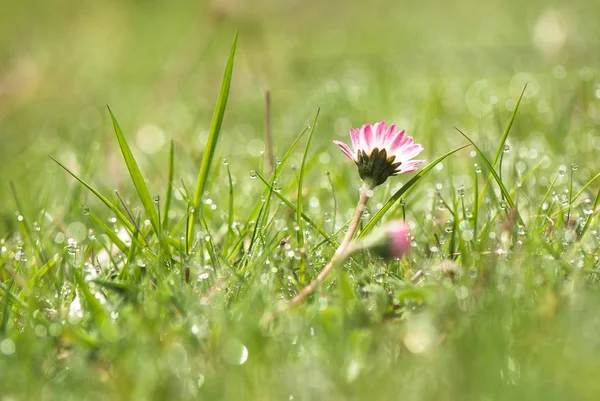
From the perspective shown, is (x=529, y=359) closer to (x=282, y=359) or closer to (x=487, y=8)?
(x=282, y=359)

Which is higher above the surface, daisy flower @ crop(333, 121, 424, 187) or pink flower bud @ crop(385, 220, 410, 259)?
daisy flower @ crop(333, 121, 424, 187)

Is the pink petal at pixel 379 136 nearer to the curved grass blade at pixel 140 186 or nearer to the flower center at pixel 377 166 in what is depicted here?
the flower center at pixel 377 166

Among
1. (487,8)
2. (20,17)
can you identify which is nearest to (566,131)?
(487,8)

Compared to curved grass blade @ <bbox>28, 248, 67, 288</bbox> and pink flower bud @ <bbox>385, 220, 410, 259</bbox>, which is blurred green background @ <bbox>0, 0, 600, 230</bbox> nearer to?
curved grass blade @ <bbox>28, 248, 67, 288</bbox>

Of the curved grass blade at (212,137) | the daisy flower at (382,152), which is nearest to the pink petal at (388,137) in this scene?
the daisy flower at (382,152)

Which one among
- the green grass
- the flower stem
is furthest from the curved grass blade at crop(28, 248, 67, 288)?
the flower stem
